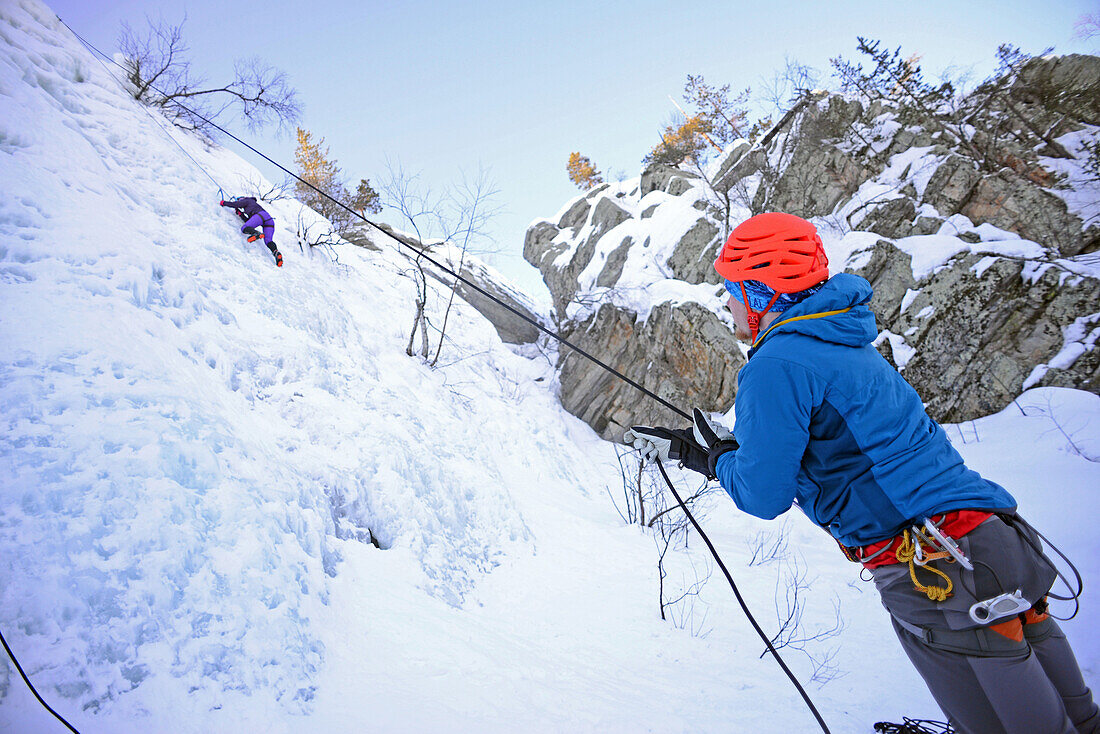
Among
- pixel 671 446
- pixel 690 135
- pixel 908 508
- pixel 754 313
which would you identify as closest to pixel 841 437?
pixel 908 508

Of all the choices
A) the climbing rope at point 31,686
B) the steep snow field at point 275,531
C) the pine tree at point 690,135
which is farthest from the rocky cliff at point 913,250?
the climbing rope at point 31,686

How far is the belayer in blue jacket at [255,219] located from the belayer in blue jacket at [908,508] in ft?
28.5

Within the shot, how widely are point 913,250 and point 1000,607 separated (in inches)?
477

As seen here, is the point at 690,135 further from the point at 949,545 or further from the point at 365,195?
the point at 949,545

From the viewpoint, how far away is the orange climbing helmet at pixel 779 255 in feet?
5.78

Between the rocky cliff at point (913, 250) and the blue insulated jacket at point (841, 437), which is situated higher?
the rocky cliff at point (913, 250)

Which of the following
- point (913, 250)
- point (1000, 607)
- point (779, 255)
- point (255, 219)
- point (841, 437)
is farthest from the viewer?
point (913, 250)

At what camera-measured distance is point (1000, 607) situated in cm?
144

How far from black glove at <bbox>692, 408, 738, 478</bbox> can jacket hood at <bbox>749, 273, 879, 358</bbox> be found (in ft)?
1.73

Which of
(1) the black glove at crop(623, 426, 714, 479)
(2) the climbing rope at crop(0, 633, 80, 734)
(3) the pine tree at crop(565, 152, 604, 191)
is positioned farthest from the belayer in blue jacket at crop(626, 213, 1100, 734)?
(3) the pine tree at crop(565, 152, 604, 191)

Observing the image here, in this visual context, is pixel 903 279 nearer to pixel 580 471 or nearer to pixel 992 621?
pixel 580 471

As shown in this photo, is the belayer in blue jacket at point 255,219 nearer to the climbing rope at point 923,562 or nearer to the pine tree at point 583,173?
the climbing rope at point 923,562

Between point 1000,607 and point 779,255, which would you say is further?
point 779,255

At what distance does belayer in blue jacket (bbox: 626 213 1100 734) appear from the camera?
147cm
